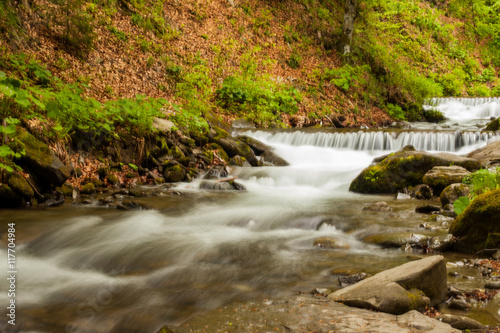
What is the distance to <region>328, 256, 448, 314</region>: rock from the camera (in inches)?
112

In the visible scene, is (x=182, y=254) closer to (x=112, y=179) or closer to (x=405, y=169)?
(x=112, y=179)

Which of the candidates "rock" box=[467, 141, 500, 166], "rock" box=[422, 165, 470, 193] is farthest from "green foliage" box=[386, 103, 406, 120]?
"rock" box=[422, 165, 470, 193]

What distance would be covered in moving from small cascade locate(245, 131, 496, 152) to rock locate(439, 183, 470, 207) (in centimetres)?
542

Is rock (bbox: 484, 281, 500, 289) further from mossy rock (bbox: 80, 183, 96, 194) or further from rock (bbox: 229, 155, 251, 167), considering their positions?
rock (bbox: 229, 155, 251, 167)

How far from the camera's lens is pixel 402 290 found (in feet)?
9.66

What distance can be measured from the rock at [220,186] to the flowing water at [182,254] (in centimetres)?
25

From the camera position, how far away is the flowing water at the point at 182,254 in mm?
3420

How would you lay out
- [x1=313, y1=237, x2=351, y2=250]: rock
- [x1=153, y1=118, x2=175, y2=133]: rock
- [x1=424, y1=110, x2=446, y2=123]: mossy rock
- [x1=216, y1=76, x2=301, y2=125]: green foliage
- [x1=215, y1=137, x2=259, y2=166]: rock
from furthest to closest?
1. [x1=424, y1=110, x2=446, y2=123]: mossy rock
2. [x1=216, y1=76, x2=301, y2=125]: green foliage
3. [x1=215, y1=137, x2=259, y2=166]: rock
4. [x1=153, y1=118, x2=175, y2=133]: rock
5. [x1=313, y1=237, x2=351, y2=250]: rock

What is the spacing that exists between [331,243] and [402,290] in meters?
1.91

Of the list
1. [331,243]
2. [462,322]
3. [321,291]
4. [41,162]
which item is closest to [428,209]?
[331,243]

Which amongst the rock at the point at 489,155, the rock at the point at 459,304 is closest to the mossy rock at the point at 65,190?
the rock at the point at 459,304

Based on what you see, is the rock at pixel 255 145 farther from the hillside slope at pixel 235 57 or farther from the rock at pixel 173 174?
the rock at pixel 173 174

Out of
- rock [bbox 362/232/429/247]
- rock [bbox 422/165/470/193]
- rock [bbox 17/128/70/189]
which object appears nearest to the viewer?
rock [bbox 362/232/429/247]

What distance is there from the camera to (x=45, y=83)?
25.0 ft
